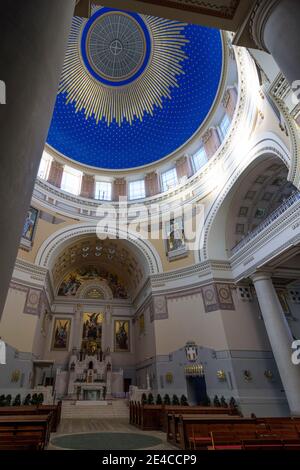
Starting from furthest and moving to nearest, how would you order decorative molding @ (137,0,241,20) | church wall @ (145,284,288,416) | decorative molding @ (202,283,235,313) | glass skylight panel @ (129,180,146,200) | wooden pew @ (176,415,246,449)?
1. glass skylight panel @ (129,180,146,200)
2. decorative molding @ (202,283,235,313)
3. church wall @ (145,284,288,416)
4. wooden pew @ (176,415,246,449)
5. decorative molding @ (137,0,241,20)

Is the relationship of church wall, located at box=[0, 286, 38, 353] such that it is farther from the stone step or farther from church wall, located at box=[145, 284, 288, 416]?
church wall, located at box=[145, 284, 288, 416]

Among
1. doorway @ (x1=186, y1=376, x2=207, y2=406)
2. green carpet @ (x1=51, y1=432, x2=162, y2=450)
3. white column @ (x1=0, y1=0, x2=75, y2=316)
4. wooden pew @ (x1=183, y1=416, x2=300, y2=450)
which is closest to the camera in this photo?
white column @ (x1=0, y1=0, x2=75, y2=316)

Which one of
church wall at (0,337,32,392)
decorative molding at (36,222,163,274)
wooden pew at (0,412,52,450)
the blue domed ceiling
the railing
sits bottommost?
wooden pew at (0,412,52,450)

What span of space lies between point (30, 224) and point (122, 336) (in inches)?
502

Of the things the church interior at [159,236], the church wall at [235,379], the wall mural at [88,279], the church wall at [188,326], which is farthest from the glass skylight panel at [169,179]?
the church wall at [235,379]

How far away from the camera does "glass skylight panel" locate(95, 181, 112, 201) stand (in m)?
21.5

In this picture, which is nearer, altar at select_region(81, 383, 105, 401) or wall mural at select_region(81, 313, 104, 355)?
altar at select_region(81, 383, 105, 401)

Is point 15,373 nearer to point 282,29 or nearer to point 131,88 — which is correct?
point 282,29

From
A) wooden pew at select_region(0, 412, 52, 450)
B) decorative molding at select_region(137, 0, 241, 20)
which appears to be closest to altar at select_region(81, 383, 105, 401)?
wooden pew at select_region(0, 412, 52, 450)

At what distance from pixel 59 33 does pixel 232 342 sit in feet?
48.1

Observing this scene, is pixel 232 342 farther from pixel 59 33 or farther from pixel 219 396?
pixel 59 33

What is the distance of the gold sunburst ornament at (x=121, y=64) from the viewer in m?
19.2

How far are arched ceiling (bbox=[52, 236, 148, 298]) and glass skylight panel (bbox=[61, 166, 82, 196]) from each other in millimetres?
4329

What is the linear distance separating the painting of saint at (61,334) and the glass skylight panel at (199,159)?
16870 mm
